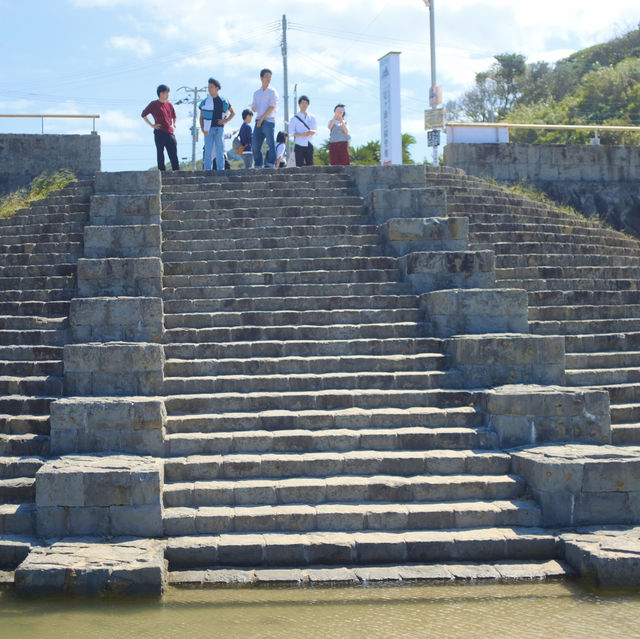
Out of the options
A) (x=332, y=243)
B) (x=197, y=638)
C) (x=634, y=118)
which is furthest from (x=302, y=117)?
(x=634, y=118)

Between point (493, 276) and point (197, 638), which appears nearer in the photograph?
point (197, 638)

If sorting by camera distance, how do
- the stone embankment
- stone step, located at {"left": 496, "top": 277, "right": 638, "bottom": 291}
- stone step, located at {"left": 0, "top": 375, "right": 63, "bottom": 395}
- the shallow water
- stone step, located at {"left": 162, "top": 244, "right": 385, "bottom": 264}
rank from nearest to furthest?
the shallow water < the stone embankment < stone step, located at {"left": 0, "top": 375, "right": 63, "bottom": 395} < stone step, located at {"left": 162, "top": 244, "right": 385, "bottom": 264} < stone step, located at {"left": 496, "top": 277, "right": 638, "bottom": 291}

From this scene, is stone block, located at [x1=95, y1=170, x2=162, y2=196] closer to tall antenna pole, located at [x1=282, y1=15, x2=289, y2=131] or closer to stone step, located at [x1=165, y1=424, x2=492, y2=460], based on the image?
stone step, located at [x1=165, y1=424, x2=492, y2=460]

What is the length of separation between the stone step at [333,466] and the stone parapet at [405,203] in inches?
178

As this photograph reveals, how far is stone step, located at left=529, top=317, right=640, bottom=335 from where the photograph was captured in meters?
9.37

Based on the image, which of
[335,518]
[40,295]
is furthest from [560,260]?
[40,295]

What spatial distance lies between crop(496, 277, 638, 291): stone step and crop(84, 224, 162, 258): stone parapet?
413cm

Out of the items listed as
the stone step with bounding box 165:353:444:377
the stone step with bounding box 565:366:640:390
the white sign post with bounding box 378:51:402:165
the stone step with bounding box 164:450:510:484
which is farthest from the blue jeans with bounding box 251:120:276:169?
the stone step with bounding box 164:450:510:484

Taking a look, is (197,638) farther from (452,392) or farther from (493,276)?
(493,276)

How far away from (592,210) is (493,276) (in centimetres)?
718

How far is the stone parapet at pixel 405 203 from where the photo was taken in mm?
10961

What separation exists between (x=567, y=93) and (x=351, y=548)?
33042 mm

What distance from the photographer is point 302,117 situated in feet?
44.7

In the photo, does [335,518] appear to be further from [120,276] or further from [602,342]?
[602,342]
